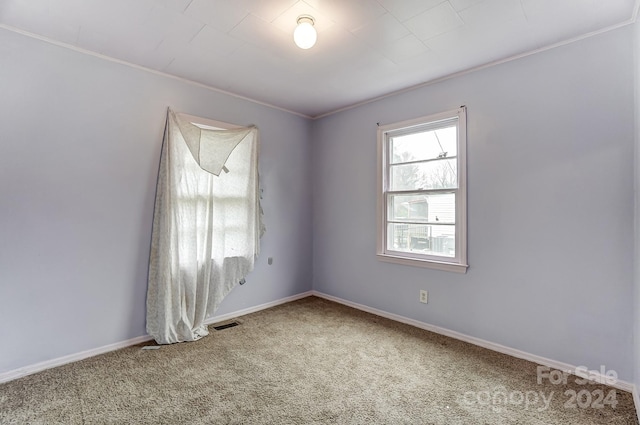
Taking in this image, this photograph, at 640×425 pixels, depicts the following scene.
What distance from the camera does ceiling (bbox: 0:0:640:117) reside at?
185cm

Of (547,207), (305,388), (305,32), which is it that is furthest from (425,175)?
(305,388)

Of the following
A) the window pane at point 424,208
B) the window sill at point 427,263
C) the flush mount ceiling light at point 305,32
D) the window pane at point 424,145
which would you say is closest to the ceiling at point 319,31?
the flush mount ceiling light at point 305,32

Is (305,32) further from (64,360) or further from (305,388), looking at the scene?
(64,360)

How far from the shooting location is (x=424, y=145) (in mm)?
3080

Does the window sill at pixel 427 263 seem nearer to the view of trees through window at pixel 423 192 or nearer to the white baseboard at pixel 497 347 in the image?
the view of trees through window at pixel 423 192

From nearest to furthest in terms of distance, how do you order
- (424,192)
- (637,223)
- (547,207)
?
(637,223)
(547,207)
(424,192)

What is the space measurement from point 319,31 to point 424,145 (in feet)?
5.12

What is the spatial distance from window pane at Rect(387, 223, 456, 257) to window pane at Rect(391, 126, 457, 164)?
70 cm

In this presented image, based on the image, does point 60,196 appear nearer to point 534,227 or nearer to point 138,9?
point 138,9

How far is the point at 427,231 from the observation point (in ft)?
9.98

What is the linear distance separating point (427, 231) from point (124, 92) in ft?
9.94

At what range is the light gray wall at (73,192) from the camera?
2.11m

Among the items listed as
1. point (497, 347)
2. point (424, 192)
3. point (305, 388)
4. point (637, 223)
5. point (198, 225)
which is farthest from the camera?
point (424, 192)

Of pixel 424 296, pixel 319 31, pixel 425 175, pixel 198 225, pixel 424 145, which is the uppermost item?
pixel 319 31
